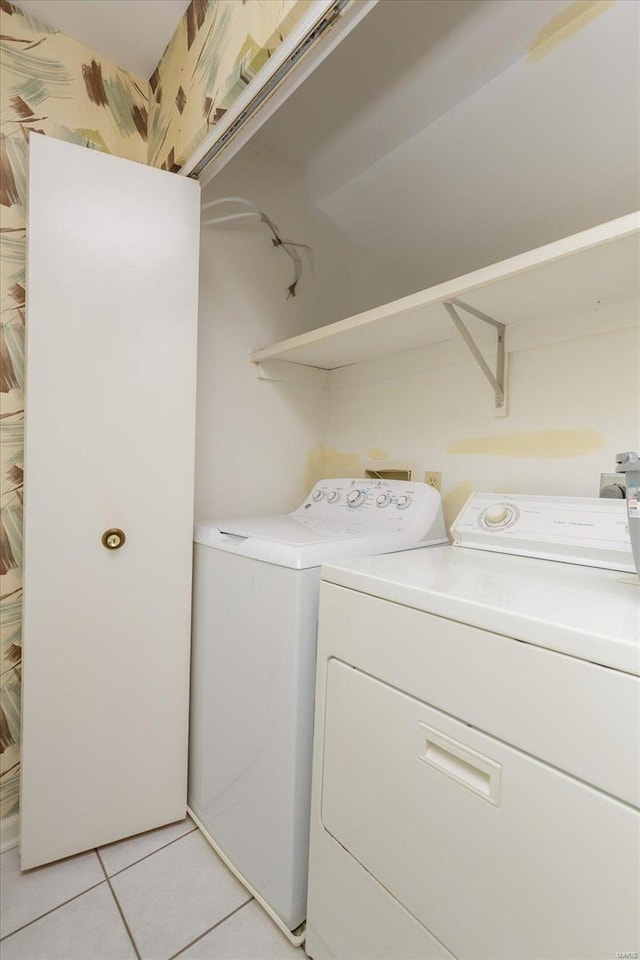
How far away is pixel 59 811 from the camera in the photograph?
135 centimetres

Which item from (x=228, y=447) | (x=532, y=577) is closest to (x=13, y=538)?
(x=228, y=447)

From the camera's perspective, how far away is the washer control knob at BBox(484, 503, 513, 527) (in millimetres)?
1320

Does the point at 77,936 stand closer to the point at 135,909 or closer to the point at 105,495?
the point at 135,909

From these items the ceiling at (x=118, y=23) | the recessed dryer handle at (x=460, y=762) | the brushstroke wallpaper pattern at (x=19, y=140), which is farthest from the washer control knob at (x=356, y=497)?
the ceiling at (x=118, y=23)

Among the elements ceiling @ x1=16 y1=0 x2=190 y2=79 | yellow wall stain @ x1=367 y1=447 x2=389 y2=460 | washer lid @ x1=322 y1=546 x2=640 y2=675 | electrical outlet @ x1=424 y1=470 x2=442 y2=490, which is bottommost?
washer lid @ x1=322 y1=546 x2=640 y2=675

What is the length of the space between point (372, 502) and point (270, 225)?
49.2 inches

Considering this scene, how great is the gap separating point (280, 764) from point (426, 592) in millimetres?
670

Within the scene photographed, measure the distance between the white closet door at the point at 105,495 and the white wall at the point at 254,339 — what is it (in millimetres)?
323

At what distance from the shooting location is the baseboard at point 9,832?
1425mm

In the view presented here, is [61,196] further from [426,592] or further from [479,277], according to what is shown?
[426,592]

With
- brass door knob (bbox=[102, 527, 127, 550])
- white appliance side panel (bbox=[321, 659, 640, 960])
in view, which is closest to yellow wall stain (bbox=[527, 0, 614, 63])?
white appliance side panel (bbox=[321, 659, 640, 960])

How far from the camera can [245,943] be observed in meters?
1.15

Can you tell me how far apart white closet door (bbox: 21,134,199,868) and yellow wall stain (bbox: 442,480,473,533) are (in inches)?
35.5

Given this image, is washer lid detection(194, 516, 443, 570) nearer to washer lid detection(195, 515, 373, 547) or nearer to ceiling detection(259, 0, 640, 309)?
washer lid detection(195, 515, 373, 547)
